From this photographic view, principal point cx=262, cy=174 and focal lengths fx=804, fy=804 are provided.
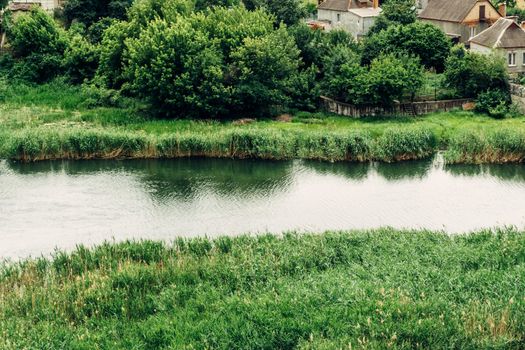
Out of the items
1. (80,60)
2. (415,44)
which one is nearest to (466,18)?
(415,44)

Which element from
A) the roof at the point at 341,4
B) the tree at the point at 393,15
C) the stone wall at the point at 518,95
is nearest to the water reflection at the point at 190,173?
the stone wall at the point at 518,95

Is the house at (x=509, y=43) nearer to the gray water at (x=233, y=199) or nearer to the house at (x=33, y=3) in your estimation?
the gray water at (x=233, y=199)

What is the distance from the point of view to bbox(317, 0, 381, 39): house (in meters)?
62.1

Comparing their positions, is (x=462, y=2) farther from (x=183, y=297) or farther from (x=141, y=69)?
(x=183, y=297)

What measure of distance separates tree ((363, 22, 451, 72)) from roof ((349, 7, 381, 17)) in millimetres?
11436

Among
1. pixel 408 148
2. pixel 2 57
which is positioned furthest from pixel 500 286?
pixel 2 57

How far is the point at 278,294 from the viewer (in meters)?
23.0

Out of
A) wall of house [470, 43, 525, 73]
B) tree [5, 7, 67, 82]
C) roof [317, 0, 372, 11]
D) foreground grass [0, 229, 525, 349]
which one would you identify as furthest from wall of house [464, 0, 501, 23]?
foreground grass [0, 229, 525, 349]

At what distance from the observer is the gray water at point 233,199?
101 ft

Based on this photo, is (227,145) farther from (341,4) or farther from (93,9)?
(341,4)

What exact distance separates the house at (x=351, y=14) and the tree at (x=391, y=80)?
53.5 feet

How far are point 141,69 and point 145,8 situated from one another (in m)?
6.67

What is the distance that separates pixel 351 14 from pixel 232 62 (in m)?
20.4

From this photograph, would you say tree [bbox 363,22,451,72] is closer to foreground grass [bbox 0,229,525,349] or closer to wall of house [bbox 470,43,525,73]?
wall of house [bbox 470,43,525,73]
